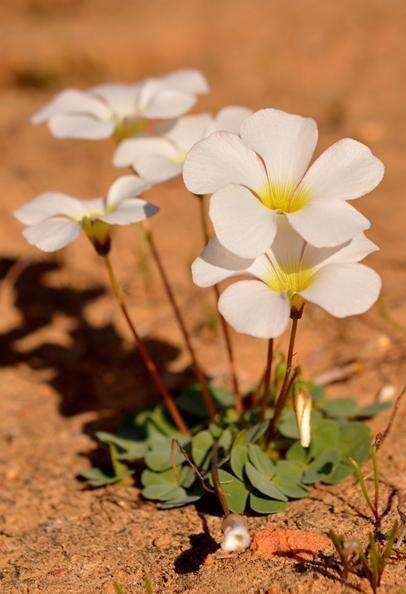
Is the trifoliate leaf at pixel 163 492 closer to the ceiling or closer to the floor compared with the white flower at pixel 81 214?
closer to the floor

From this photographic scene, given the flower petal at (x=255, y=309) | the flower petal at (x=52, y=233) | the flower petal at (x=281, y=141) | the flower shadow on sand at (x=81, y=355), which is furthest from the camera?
the flower shadow on sand at (x=81, y=355)

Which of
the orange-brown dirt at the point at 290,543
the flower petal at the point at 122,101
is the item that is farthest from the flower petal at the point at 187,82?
the orange-brown dirt at the point at 290,543

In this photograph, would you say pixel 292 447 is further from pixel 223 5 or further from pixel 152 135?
pixel 223 5

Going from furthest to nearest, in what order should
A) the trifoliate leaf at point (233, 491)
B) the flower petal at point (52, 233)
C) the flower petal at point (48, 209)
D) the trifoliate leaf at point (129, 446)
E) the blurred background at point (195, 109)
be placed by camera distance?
the blurred background at point (195, 109) < the trifoliate leaf at point (129, 446) < the flower petal at point (48, 209) < the trifoliate leaf at point (233, 491) < the flower petal at point (52, 233)

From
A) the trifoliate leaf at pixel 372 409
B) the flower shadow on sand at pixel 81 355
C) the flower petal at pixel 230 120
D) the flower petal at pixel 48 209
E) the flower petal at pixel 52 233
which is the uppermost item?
the flower petal at pixel 230 120

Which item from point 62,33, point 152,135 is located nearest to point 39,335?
point 152,135

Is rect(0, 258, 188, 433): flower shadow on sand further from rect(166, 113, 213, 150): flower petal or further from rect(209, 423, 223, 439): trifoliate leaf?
rect(166, 113, 213, 150): flower petal

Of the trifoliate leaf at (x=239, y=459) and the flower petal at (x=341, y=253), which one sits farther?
the trifoliate leaf at (x=239, y=459)

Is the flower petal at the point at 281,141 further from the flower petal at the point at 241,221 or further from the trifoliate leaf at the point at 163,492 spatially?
the trifoliate leaf at the point at 163,492
